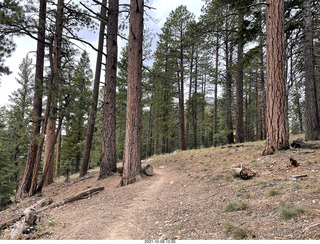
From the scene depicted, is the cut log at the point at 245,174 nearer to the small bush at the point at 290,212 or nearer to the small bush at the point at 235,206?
the small bush at the point at 235,206

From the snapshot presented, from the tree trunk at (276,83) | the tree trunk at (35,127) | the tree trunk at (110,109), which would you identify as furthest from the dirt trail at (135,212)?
the tree trunk at (35,127)

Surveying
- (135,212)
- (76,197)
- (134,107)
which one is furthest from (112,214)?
(134,107)

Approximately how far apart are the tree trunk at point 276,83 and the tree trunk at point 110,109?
6407 millimetres

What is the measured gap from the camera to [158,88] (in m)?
16.5

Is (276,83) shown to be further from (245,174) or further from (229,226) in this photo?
(229,226)

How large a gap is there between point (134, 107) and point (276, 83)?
5009 millimetres

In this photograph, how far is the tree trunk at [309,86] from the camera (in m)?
8.28

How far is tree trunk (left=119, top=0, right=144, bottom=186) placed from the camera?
6.76m

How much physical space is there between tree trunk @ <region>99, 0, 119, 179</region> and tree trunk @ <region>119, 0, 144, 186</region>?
183cm

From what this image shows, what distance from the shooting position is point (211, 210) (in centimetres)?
341

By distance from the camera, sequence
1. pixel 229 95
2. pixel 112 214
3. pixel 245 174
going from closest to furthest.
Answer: pixel 112 214 → pixel 245 174 → pixel 229 95

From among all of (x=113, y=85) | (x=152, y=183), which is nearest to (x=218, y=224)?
(x=152, y=183)

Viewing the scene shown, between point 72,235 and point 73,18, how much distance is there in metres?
8.91
